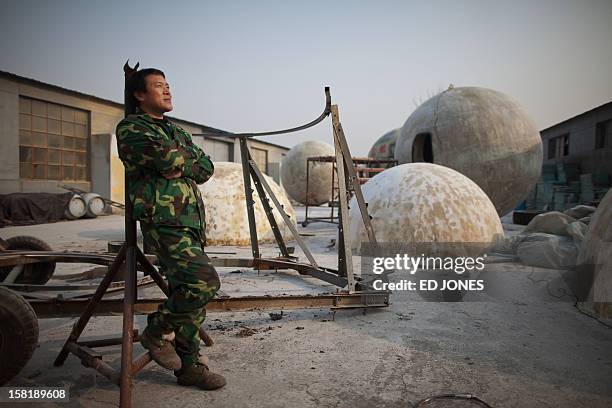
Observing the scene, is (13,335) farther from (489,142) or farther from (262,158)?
(262,158)

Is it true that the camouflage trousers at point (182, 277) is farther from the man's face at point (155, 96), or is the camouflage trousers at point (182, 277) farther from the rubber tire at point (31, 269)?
the rubber tire at point (31, 269)

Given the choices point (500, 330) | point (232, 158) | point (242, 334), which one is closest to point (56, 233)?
point (242, 334)

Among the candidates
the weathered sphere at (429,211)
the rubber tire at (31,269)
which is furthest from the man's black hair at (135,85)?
the weathered sphere at (429,211)

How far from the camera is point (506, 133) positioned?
10734mm

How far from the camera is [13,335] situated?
7.15 feet

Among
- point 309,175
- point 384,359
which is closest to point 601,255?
point 384,359

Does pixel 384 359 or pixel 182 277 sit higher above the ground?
pixel 182 277

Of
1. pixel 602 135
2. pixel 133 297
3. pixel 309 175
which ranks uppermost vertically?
pixel 602 135

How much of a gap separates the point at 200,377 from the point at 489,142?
10267 millimetres

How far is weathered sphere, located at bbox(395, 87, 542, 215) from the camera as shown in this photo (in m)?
10.6

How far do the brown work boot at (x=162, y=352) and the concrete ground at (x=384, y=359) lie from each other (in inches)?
6.5

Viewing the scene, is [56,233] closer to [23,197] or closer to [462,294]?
[23,197]

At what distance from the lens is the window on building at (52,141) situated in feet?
45.3

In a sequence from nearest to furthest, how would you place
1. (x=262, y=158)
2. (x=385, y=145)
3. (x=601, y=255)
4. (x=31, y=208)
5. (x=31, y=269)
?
1. (x=601, y=255)
2. (x=31, y=269)
3. (x=31, y=208)
4. (x=385, y=145)
5. (x=262, y=158)
